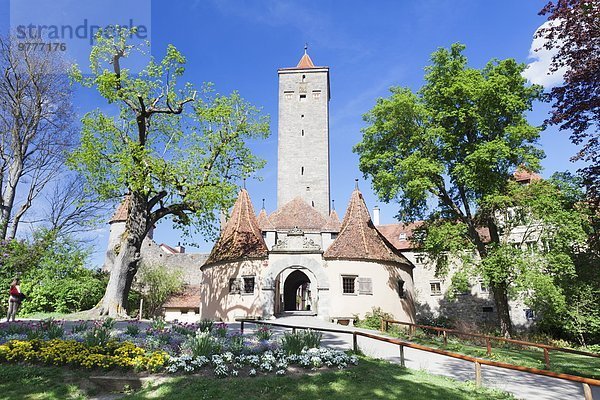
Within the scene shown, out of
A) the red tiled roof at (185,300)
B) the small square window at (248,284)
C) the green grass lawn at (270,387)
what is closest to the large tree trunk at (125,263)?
the small square window at (248,284)

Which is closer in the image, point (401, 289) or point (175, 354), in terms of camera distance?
point (175, 354)

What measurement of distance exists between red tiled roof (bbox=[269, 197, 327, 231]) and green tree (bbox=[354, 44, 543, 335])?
5.12 m

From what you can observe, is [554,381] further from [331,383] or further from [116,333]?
[116,333]

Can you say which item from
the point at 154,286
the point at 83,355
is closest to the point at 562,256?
the point at 83,355

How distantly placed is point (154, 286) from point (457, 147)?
2489 cm

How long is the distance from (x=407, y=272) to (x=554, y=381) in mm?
14747

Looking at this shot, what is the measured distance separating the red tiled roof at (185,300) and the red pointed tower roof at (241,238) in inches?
409

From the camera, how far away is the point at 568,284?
20672 millimetres

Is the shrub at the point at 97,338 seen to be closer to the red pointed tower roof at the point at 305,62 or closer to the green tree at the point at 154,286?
the green tree at the point at 154,286

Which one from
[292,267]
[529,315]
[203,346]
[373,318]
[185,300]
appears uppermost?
[292,267]

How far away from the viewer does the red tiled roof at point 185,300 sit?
107 feet

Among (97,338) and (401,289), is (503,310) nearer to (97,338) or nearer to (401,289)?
(401,289)

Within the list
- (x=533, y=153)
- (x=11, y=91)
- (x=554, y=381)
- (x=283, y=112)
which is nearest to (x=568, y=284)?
(x=533, y=153)

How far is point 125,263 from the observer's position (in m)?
16.8
